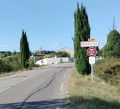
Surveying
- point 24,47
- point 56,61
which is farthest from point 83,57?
point 56,61

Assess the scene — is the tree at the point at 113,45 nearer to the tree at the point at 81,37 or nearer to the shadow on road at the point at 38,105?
the tree at the point at 81,37

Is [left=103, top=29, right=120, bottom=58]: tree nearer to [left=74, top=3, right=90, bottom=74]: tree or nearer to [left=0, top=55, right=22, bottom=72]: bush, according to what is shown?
[left=74, top=3, right=90, bottom=74]: tree

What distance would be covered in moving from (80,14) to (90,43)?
5.45m

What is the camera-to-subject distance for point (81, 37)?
52.3 feet

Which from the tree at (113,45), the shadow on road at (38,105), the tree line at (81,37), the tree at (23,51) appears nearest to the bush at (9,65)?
the tree at (23,51)

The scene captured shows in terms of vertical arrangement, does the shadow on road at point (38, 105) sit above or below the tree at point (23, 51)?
below

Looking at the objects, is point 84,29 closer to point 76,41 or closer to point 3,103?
point 76,41

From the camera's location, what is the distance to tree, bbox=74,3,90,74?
618 inches

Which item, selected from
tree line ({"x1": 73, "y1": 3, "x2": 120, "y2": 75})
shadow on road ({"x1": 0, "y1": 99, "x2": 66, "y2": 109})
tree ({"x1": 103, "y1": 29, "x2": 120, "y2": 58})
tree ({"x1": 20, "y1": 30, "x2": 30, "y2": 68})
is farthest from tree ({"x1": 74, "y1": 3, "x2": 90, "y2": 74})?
tree ({"x1": 20, "y1": 30, "x2": 30, "y2": 68})

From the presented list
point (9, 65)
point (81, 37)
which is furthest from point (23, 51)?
point (81, 37)

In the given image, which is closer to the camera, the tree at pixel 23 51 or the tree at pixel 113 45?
the tree at pixel 113 45

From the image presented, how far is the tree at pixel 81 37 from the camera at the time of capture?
51.5ft

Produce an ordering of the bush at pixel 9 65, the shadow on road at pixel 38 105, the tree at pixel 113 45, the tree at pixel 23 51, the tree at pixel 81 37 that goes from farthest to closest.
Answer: the tree at pixel 23 51, the bush at pixel 9 65, the tree at pixel 113 45, the tree at pixel 81 37, the shadow on road at pixel 38 105

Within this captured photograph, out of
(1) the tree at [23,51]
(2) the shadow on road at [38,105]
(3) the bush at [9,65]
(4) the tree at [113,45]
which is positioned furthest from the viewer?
(1) the tree at [23,51]
